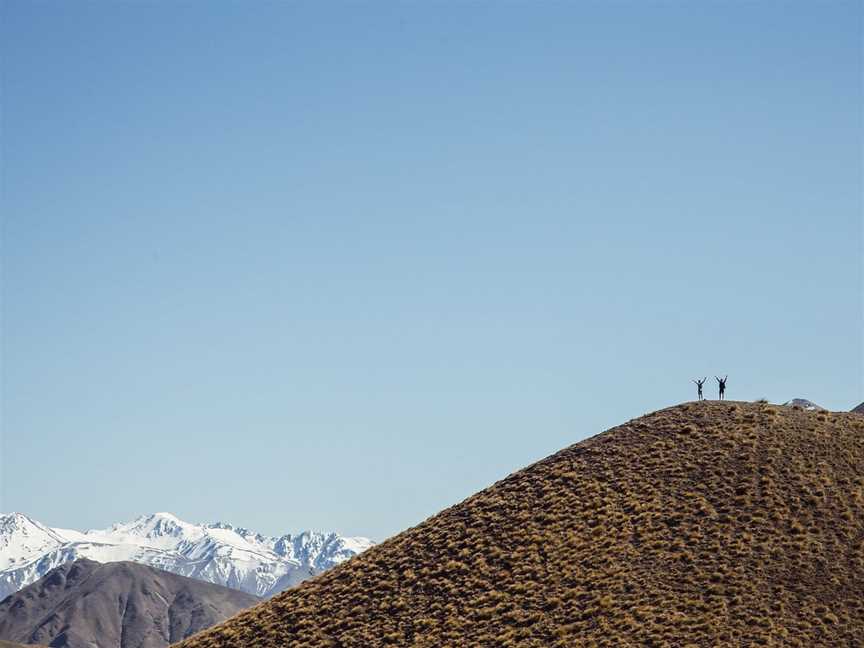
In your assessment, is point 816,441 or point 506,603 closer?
point 506,603

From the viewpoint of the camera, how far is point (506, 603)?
65562 mm

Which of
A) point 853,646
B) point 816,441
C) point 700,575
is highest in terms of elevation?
point 816,441

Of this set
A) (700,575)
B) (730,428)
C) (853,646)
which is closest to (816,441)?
(730,428)

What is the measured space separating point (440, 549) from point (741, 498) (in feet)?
63.1

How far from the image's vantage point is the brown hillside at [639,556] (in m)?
60.2

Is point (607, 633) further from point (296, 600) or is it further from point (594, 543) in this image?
point (296, 600)

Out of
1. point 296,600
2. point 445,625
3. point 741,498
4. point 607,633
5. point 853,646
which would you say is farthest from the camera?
point 296,600

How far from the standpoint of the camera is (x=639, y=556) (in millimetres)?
66438

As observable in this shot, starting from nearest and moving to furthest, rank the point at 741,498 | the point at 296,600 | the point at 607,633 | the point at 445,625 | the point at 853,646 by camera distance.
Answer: the point at 853,646 → the point at 607,633 → the point at 445,625 → the point at 741,498 → the point at 296,600

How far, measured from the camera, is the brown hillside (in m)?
60.2

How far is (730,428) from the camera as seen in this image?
7812 centimetres

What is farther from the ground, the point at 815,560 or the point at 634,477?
the point at 634,477

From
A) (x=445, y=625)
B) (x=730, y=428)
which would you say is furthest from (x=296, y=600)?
(x=730, y=428)

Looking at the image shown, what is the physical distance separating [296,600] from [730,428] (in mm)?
31426
